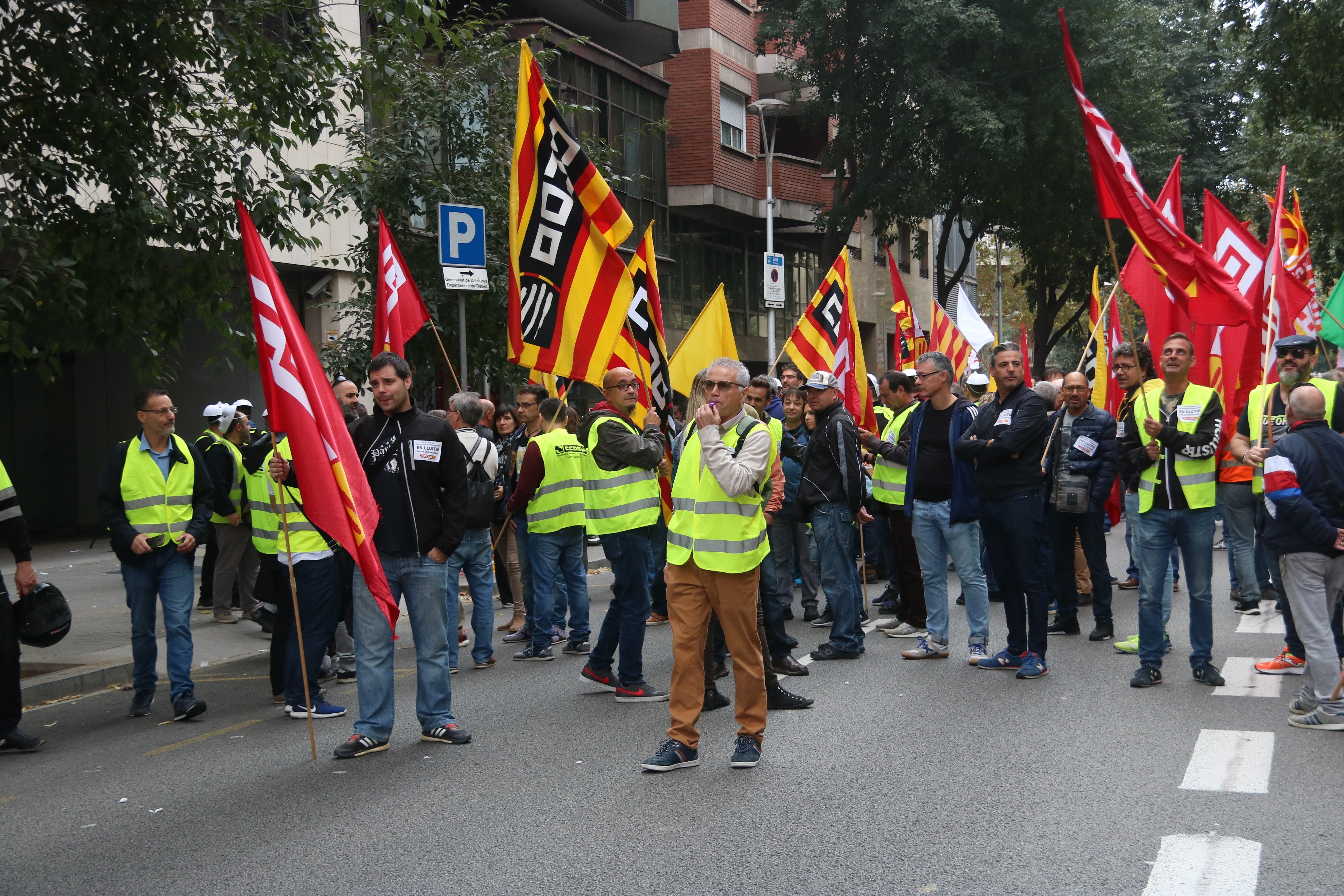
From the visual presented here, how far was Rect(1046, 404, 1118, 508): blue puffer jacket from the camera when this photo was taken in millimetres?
9820

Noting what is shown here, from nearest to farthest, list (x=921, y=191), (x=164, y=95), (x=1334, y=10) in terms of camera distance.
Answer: (x=164, y=95) < (x=1334, y=10) < (x=921, y=191)

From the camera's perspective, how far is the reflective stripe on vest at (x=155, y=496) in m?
7.90

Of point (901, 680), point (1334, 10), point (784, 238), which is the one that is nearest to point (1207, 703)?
point (901, 680)

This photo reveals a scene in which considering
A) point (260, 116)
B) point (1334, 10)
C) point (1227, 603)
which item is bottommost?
point (1227, 603)

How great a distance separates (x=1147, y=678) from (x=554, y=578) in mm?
4308

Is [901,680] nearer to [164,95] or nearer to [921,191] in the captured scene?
[164,95]

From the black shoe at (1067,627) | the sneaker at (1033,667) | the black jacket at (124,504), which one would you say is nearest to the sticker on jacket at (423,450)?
the black jacket at (124,504)

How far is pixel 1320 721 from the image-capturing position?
6723mm

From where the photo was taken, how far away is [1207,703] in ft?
24.1

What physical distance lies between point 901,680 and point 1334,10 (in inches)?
537

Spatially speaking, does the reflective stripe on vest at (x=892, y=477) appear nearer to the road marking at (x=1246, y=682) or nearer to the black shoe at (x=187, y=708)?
the road marking at (x=1246, y=682)

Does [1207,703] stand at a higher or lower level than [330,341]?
lower

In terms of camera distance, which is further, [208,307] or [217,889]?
[208,307]

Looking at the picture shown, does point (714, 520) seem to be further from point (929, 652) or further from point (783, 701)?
point (929, 652)
